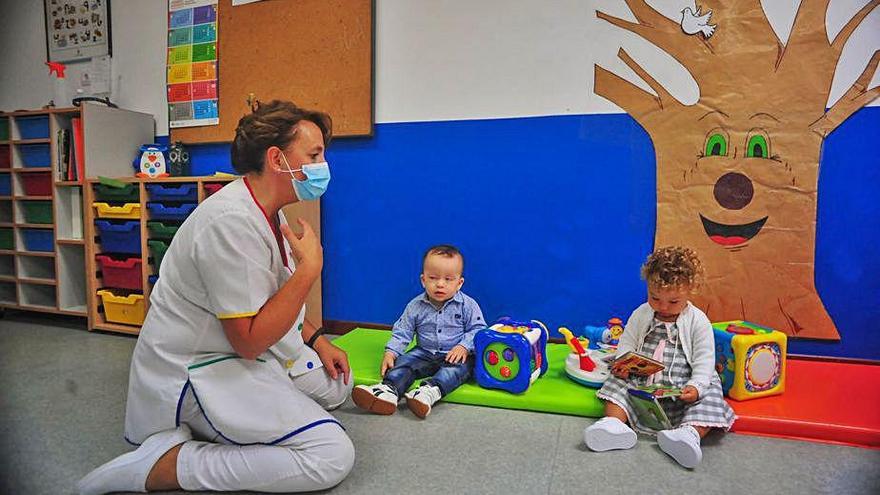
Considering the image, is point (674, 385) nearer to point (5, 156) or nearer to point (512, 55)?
point (512, 55)

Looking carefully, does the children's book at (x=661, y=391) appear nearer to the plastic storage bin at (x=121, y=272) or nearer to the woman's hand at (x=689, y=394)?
the woman's hand at (x=689, y=394)

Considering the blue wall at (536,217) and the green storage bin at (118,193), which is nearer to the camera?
the blue wall at (536,217)

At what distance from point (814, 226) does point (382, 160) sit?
188 cm

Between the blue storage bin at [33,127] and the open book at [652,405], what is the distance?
3334 mm

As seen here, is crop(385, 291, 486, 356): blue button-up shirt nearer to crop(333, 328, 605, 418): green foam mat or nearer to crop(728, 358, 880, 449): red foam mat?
crop(333, 328, 605, 418): green foam mat

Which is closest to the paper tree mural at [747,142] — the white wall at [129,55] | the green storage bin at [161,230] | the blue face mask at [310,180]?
the blue face mask at [310,180]

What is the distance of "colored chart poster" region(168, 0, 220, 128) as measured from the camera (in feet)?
9.59

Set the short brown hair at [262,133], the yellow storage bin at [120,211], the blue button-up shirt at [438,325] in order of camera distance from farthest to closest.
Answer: the yellow storage bin at [120,211], the blue button-up shirt at [438,325], the short brown hair at [262,133]

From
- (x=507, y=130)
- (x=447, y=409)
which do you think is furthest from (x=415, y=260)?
(x=447, y=409)

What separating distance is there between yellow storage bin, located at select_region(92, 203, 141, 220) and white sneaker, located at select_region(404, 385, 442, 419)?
1.91 metres

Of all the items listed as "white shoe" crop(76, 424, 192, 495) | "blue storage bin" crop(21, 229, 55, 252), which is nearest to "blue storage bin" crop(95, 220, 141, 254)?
"blue storage bin" crop(21, 229, 55, 252)

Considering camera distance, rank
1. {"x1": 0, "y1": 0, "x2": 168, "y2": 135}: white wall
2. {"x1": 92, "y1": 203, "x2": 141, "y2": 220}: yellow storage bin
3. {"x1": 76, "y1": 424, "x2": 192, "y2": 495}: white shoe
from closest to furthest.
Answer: {"x1": 76, "y1": 424, "x2": 192, "y2": 495}: white shoe
{"x1": 92, "y1": 203, "x2": 141, "y2": 220}: yellow storage bin
{"x1": 0, "y1": 0, "x2": 168, "y2": 135}: white wall

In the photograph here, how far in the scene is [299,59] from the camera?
2.72 meters

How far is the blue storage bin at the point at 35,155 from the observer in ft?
9.87
